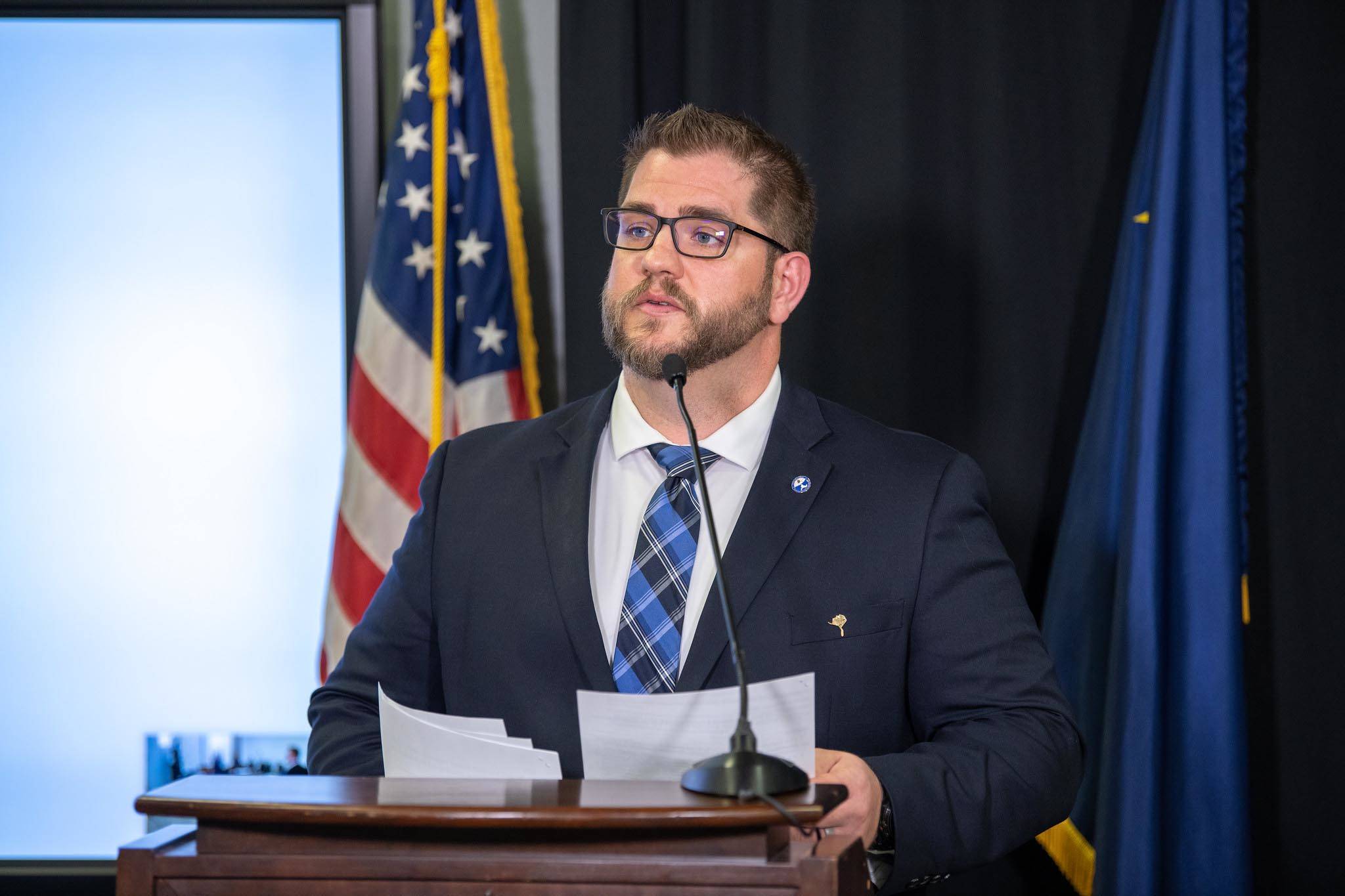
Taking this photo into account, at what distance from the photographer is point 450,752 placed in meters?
1.28

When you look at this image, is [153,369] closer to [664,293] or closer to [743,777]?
[664,293]

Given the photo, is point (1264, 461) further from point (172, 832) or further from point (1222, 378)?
point (172, 832)

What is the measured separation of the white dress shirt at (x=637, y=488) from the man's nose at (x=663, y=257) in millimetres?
209

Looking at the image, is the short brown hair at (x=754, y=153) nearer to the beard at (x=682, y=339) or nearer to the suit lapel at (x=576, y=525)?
the beard at (x=682, y=339)

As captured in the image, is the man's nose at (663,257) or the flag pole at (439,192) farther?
the flag pole at (439,192)

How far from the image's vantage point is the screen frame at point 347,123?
9.53ft

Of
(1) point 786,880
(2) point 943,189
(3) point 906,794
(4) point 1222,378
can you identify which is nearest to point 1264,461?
(4) point 1222,378

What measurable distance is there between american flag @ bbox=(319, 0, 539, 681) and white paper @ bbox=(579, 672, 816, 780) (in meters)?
1.51

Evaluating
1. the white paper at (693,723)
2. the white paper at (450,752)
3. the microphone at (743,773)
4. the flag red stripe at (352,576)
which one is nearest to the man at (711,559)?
the white paper at (450,752)

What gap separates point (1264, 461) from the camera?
2590 millimetres

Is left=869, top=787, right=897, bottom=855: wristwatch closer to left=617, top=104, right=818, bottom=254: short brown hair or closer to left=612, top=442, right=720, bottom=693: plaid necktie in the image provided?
left=612, top=442, right=720, bottom=693: plaid necktie

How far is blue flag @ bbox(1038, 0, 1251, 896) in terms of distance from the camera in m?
2.31

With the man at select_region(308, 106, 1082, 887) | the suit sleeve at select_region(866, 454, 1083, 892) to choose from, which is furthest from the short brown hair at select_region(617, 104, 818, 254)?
the suit sleeve at select_region(866, 454, 1083, 892)

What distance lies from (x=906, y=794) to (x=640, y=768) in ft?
1.27
